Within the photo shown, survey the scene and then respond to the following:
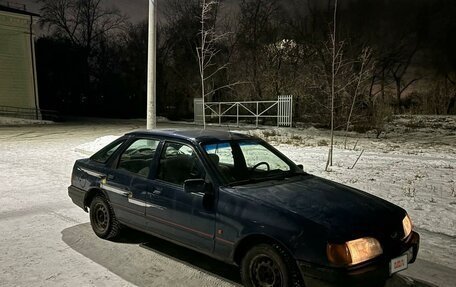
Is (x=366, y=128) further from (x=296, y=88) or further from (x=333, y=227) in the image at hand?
(x=333, y=227)

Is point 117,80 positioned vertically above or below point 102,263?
above

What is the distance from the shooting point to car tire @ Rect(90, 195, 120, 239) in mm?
4898

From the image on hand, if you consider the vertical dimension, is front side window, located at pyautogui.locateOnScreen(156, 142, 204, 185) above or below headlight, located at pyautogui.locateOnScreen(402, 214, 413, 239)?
above

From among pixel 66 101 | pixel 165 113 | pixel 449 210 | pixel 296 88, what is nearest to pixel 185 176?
pixel 449 210

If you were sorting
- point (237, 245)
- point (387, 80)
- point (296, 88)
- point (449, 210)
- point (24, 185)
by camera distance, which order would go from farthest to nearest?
point (387, 80) → point (296, 88) → point (24, 185) → point (449, 210) → point (237, 245)

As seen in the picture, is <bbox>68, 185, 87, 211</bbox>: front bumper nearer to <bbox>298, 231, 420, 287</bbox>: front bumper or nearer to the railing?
<bbox>298, 231, 420, 287</bbox>: front bumper

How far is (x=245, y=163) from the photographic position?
439cm

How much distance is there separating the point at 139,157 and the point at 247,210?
72.1 inches

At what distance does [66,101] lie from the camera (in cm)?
4847

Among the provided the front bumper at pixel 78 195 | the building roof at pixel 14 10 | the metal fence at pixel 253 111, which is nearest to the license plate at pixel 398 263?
the front bumper at pixel 78 195

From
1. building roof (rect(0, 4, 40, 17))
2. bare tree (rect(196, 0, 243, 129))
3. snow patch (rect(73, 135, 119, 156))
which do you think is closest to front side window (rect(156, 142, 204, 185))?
bare tree (rect(196, 0, 243, 129))

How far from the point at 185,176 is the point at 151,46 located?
8.36 m

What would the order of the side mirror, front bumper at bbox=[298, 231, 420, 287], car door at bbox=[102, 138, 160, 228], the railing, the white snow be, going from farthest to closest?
the railing → the white snow → car door at bbox=[102, 138, 160, 228] → the side mirror → front bumper at bbox=[298, 231, 420, 287]

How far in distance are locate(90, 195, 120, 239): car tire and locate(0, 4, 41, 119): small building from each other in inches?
1278
